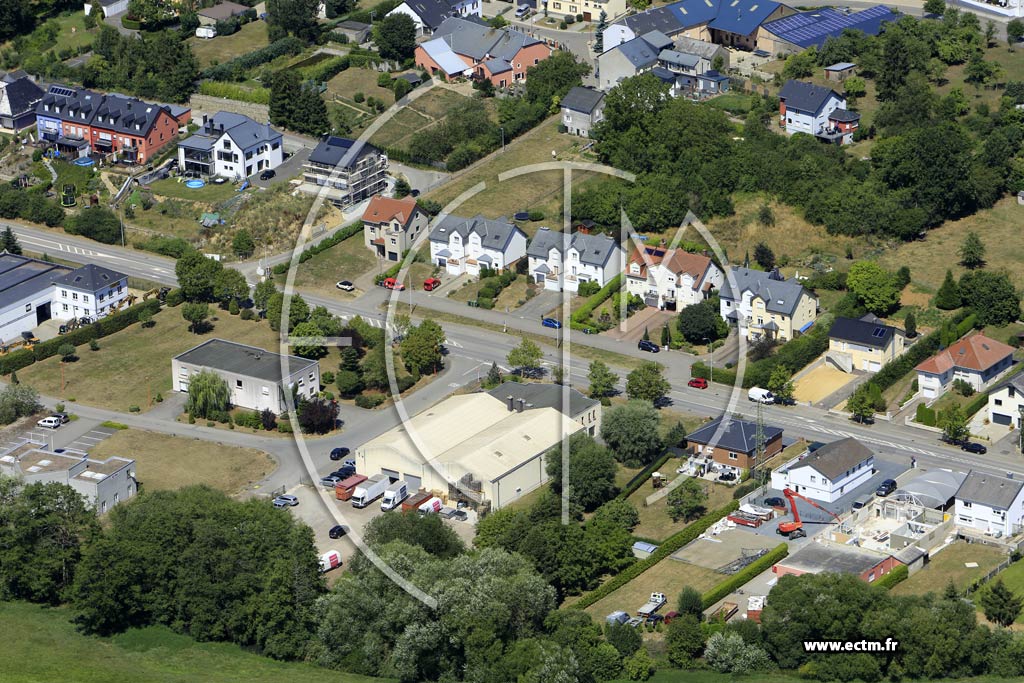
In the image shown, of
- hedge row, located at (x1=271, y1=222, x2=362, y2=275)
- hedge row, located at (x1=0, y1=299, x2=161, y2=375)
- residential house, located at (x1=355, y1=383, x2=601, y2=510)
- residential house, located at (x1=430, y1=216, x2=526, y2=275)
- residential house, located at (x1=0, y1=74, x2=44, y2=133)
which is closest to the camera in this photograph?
residential house, located at (x1=355, y1=383, x2=601, y2=510)

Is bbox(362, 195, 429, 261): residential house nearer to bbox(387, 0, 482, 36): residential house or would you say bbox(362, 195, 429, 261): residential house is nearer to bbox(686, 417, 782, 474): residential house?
bbox(686, 417, 782, 474): residential house

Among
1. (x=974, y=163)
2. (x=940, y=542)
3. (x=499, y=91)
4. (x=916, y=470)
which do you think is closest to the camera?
(x=940, y=542)

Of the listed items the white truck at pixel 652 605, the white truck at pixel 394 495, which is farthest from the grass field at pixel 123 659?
the white truck at pixel 394 495

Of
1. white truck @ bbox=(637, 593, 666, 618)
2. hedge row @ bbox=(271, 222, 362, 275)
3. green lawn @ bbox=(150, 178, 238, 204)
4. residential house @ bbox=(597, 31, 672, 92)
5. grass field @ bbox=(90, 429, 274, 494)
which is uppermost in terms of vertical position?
residential house @ bbox=(597, 31, 672, 92)

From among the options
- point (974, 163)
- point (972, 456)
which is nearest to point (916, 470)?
point (972, 456)

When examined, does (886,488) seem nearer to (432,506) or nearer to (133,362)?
(432,506)

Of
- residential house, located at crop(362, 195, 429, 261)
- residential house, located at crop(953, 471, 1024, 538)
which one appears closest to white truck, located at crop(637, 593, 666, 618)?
residential house, located at crop(953, 471, 1024, 538)

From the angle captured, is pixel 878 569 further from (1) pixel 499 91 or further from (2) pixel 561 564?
(1) pixel 499 91

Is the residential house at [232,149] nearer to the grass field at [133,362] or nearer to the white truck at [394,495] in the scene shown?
the grass field at [133,362]

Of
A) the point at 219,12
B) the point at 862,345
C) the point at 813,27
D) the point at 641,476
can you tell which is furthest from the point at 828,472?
the point at 219,12
